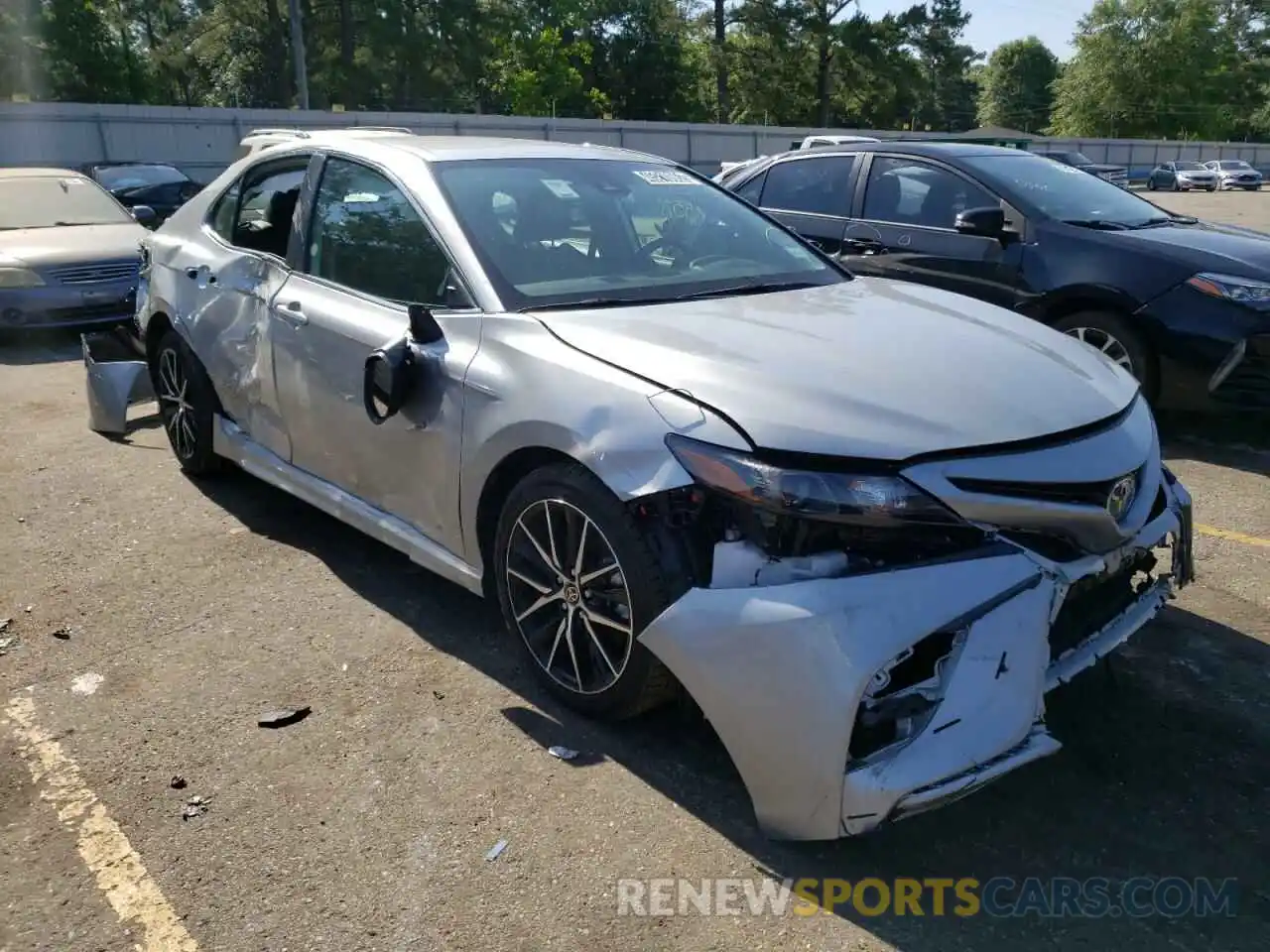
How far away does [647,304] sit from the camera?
11.6 feet

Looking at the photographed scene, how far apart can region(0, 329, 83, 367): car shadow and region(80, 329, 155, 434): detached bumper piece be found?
304 centimetres

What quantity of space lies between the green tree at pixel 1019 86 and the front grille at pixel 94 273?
3835 inches

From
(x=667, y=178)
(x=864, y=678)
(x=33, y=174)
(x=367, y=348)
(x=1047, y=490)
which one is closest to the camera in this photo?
(x=864, y=678)

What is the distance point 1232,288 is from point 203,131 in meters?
32.8

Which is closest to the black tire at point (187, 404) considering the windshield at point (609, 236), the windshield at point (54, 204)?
the windshield at point (609, 236)

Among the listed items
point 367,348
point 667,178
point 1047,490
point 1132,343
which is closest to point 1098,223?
point 1132,343

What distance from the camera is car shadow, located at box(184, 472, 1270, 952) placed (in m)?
2.45

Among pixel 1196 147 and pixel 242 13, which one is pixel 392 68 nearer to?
pixel 242 13

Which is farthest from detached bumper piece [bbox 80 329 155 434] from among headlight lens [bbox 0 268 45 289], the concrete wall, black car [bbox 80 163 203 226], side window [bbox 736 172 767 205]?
the concrete wall

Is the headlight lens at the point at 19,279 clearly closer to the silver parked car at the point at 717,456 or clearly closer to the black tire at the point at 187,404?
the black tire at the point at 187,404

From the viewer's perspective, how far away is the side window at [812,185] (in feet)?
24.1

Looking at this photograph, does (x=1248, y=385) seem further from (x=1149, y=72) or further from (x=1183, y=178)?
(x=1149, y=72)

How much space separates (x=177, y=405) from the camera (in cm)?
542

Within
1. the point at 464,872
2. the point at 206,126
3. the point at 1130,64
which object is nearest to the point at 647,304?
the point at 464,872
